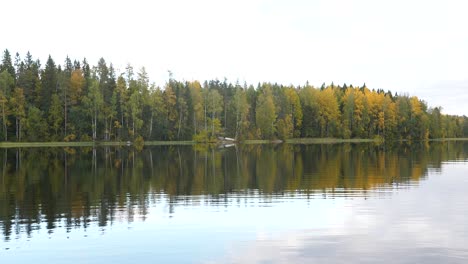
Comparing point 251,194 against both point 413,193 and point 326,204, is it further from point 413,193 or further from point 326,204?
point 413,193

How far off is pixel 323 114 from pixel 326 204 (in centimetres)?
12960

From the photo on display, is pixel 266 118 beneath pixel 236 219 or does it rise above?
above

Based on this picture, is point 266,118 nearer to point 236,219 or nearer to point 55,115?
point 55,115

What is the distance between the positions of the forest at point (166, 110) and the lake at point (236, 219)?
7962cm

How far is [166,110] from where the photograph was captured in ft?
416

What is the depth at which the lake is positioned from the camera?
15.7m

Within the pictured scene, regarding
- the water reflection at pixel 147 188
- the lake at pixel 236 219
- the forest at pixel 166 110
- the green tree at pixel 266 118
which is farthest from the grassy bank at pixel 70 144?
the lake at pixel 236 219

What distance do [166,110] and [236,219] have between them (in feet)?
352

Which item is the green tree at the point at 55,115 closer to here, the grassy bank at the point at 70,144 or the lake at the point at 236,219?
the grassy bank at the point at 70,144

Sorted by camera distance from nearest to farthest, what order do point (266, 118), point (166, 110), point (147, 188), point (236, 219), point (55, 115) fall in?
point (236, 219) → point (147, 188) → point (55, 115) → point (166, 110) → point (266, 118)

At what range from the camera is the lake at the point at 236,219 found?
15695mm

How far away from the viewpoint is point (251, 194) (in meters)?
29.4

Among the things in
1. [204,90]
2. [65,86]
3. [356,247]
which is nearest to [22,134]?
[65,86]

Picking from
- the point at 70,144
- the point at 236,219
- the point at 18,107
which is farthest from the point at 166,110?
the point at 236,219
